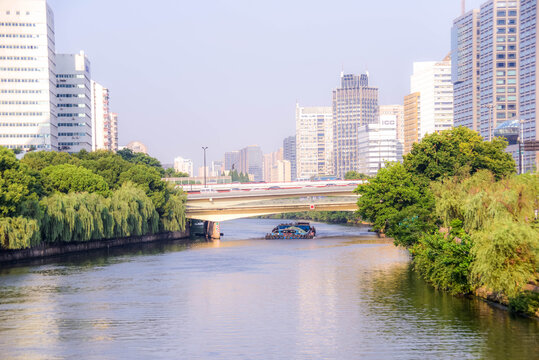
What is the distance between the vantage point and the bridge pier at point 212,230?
392ft

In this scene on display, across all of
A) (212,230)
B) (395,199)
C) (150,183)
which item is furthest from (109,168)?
(395,199)

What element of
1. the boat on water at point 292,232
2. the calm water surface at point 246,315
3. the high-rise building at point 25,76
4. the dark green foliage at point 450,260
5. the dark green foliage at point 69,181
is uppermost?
the high-rise building at point 25,76

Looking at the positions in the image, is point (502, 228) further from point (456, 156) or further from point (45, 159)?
point (45, 159)

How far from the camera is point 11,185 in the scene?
67062 mm

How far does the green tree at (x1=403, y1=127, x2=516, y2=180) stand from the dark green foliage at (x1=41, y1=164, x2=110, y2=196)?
4121 centimetres

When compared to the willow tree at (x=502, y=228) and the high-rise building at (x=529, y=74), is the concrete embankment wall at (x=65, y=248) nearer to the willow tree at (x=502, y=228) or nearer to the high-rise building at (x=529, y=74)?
the willow tree at (x=502, y=228)

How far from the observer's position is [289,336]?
36.3 meters

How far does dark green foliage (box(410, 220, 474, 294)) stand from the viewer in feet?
142

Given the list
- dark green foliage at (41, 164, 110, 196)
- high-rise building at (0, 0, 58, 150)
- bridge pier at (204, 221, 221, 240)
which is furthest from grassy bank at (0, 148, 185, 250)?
high-rise building at (0, 0, 58, 150)

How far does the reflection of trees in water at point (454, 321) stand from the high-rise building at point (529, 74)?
140879 millimetres

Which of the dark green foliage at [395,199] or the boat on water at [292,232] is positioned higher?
the dark green foliage at [395,199]

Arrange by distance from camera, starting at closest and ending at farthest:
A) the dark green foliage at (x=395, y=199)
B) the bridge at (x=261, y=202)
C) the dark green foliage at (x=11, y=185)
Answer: the dark green foliage at (x=11, y=185) < the dark green foliage at (x=395, y=199) < the bridge at (x=261, y=202)

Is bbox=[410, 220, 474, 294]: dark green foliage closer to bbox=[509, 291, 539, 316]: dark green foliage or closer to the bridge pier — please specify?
bbox=[509, 291, 539, 316]: dark green foliage

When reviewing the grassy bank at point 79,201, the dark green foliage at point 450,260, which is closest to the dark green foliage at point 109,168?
the grassy bank at point 79,201
